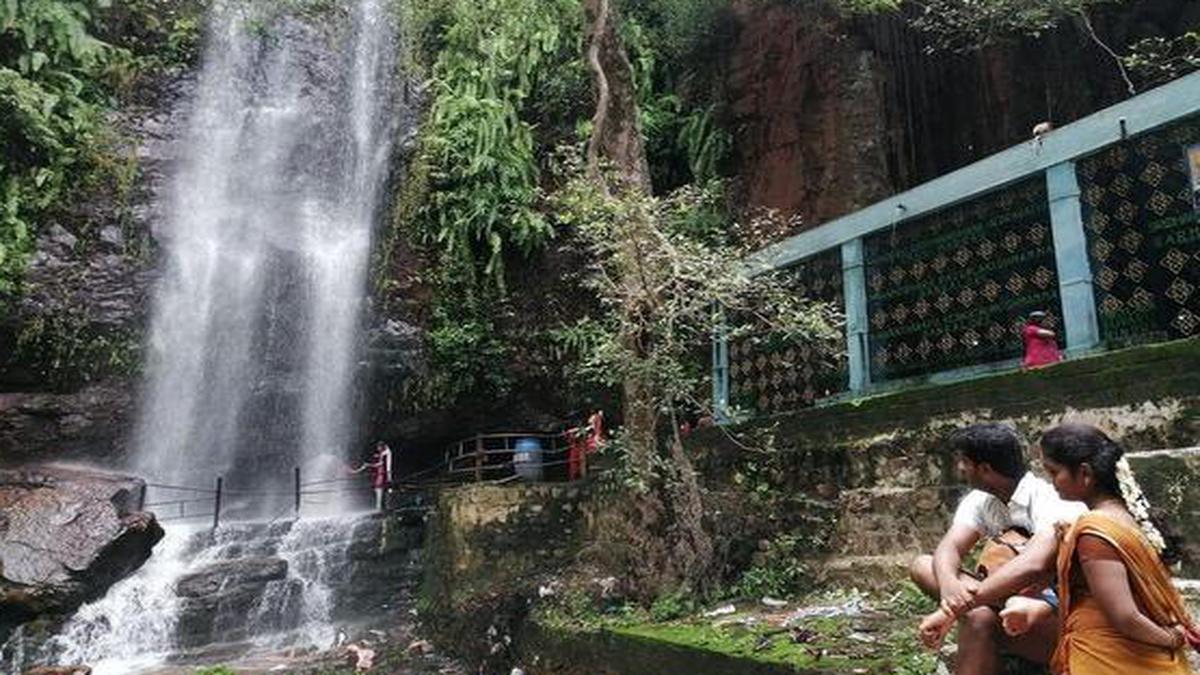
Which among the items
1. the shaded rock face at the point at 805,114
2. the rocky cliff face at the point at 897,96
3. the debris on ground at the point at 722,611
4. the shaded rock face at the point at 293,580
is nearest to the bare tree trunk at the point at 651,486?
the debris on ground at the point at 722,611

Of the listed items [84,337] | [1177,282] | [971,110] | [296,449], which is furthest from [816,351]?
[84,337]

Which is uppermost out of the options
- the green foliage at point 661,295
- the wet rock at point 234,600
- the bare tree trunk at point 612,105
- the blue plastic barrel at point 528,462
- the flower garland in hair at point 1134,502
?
the bare tree trunk at point 612,105

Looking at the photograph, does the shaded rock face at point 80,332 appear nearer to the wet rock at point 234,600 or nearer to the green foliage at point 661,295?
the wet rock at point 234,600

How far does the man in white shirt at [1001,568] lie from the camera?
2943mm

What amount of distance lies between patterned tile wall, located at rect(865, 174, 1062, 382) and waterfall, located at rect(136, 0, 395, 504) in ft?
33.6

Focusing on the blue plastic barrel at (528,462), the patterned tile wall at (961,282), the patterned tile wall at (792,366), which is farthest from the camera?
the blue plastic barrel at (528,462)

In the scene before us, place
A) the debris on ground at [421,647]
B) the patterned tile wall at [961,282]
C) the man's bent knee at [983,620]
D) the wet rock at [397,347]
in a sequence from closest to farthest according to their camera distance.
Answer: the man's bent knee at [983,620] < the patterned tile wall at [961,282] < the debris on ground at [421,647] < the wet rock at [397,347]

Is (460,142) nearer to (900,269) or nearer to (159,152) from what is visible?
(159,152)

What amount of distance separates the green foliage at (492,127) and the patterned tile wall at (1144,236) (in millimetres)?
9524

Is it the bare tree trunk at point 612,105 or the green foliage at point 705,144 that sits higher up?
the green foliage at point 705,144

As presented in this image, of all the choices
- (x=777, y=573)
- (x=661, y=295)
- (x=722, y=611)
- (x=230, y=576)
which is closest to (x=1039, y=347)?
(x=777, y=573)

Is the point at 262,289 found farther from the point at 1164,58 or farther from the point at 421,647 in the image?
the point at 1164,58

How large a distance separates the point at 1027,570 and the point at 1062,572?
32cm

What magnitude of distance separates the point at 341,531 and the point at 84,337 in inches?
230
